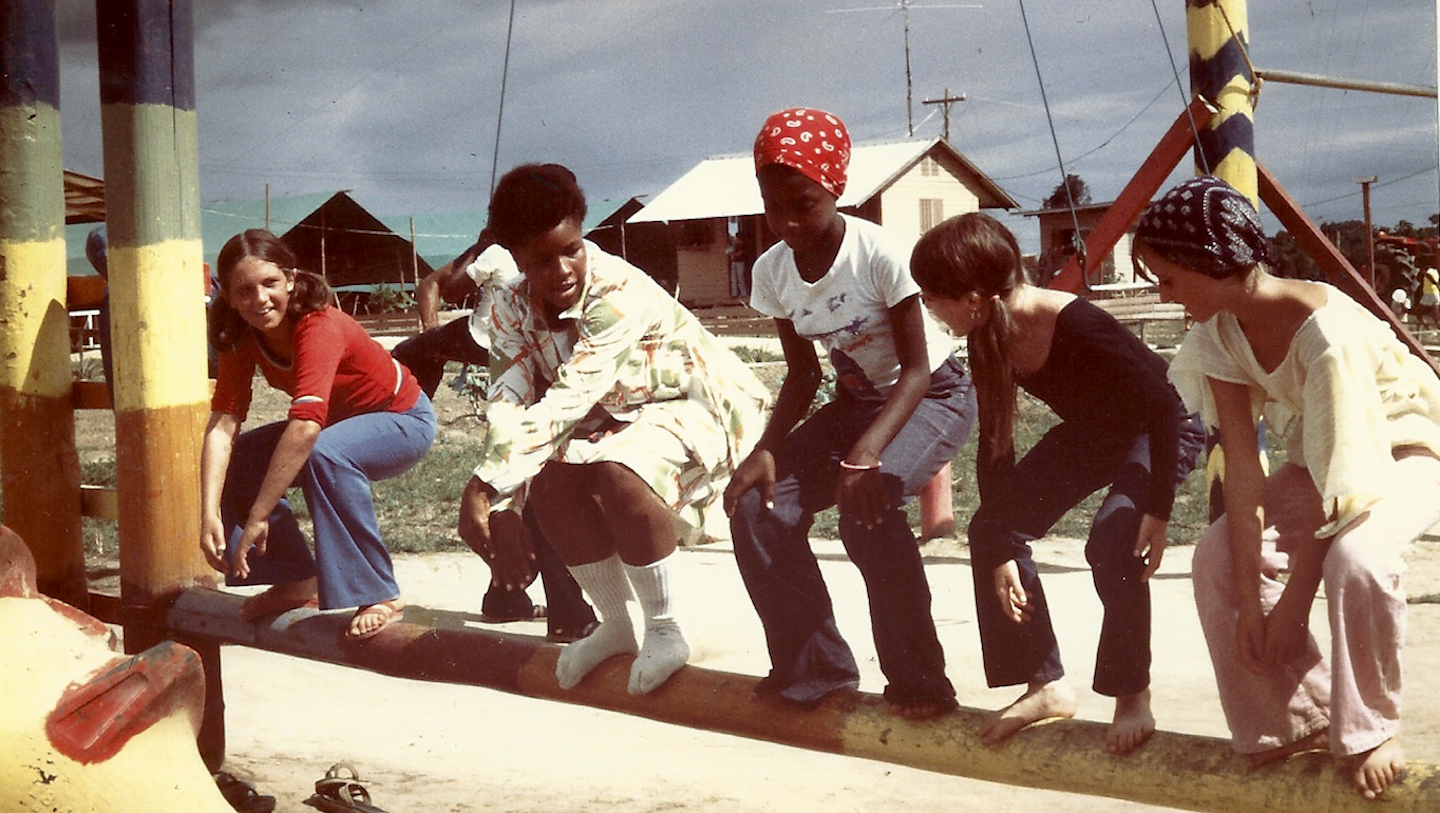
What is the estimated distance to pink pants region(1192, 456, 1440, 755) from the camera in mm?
2076

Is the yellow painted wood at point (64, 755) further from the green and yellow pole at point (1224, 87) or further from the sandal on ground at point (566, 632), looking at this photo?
the sandal on ground at point (566, 632)

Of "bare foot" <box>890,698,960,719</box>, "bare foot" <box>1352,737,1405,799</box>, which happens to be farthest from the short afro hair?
"bare foot" <box>1352,737,1405,799</box>

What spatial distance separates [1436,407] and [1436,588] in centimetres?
402

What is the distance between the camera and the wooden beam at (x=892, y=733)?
221 cm

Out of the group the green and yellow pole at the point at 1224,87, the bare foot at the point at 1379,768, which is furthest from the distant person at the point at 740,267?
the bare foot at the point at 1379,768

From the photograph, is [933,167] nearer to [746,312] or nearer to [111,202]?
[746,312]

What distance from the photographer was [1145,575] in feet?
8.17

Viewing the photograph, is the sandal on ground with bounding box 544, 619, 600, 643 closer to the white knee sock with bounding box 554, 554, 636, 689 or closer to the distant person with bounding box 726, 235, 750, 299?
the distant person with bounding box 726, 235, 750, 299

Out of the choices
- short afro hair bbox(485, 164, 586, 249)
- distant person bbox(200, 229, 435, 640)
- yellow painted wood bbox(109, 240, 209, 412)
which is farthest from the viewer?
yellow painted wood bbox(109, 240, 209, 412)

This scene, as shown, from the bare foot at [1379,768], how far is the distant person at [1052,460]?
0.37m

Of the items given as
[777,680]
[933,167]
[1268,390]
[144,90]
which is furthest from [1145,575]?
[144,90]

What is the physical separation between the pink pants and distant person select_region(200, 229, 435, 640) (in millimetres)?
2127

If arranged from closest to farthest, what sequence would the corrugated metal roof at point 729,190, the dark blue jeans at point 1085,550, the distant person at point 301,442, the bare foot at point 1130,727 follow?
1. the bare foot at point 1130,727
2. the dark blue jeans at point 1085,550
3. the distant person at point 301,442
4. the corrugated metal roof at point 729,190

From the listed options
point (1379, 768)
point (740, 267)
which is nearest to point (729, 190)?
point (740, 267)
